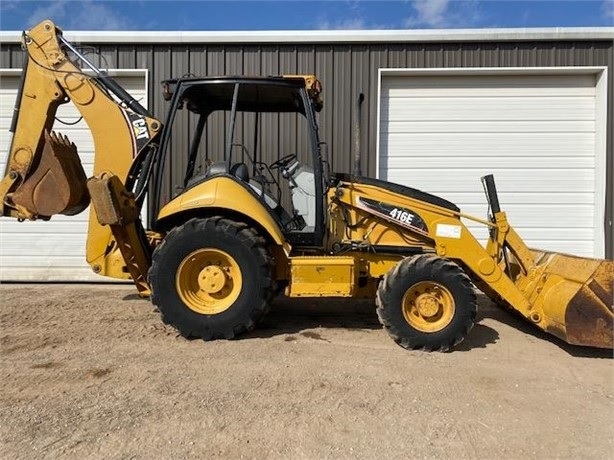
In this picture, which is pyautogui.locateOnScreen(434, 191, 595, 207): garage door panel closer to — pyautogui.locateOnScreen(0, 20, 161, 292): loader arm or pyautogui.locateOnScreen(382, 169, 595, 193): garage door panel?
pyautogui.locateOnScreen(382, 169, 595, 193): garage door panel

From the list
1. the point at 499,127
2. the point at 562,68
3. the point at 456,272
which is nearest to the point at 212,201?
the point at 456,272

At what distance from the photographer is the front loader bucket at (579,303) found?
14.3 feet

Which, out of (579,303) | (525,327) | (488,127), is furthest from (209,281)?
(488,127)

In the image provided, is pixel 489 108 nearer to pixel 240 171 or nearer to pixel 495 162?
pixel 495 162

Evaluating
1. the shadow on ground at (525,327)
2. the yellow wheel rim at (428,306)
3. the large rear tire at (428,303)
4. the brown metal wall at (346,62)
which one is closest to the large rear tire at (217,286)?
Result: the large rear tire at (428,303)

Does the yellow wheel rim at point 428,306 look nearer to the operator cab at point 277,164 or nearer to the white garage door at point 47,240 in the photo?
the operator cab at point 277,164

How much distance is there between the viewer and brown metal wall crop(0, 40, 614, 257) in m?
8.18

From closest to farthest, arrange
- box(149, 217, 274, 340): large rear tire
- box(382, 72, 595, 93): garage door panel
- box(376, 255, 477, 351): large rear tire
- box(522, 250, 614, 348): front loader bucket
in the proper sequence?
box(522, 250, 614, 348): front loader bucket
box(376, 255, 477, 351): large rear tire
box(149, 217, 274, 340): large rear tire
box(382, 72, 595, 93): garage door panel

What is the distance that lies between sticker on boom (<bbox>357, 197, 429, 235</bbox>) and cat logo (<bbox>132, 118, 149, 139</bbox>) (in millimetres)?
2365

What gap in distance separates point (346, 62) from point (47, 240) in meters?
5.96

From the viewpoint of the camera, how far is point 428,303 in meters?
4.75

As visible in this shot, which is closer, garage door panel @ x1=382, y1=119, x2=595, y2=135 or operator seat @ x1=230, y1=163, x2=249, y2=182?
operator seat @ x1=230, y1=163, x2=249, y2=182

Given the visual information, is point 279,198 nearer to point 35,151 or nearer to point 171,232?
point 171,232

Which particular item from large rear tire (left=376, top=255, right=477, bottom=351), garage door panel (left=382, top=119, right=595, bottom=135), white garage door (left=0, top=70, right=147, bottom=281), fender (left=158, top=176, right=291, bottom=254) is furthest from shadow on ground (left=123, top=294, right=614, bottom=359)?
garage door panel (left=382, top=119, right=595, bottom=135)
